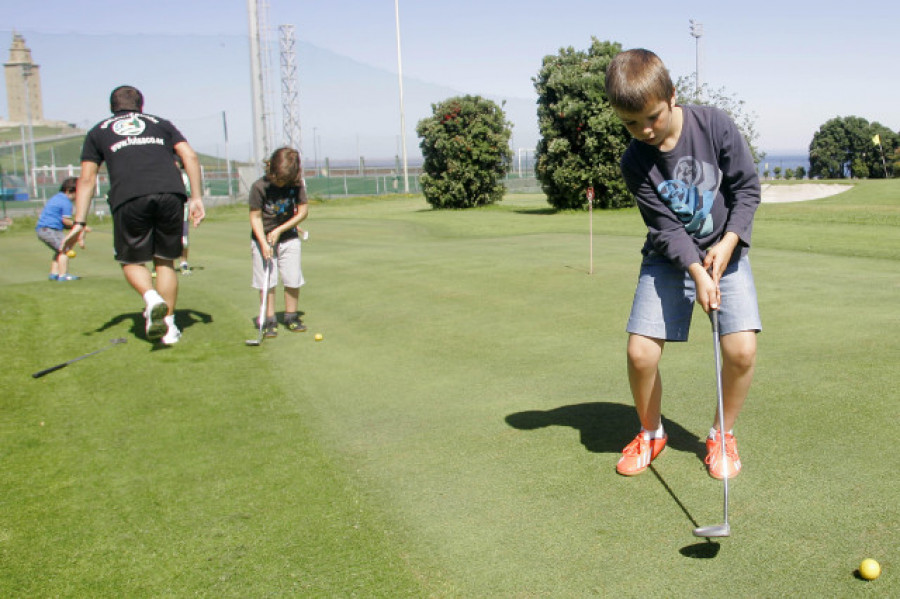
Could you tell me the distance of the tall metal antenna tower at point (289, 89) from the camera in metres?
48.9

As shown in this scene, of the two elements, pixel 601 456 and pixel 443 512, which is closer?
pixel 443 512

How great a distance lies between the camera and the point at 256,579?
286 cm

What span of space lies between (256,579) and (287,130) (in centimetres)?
5074

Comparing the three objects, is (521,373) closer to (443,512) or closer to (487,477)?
(487,477)

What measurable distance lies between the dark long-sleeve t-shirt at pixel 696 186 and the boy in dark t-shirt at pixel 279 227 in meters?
4.45

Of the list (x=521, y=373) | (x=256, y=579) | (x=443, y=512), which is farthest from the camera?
(x=521, y=373)

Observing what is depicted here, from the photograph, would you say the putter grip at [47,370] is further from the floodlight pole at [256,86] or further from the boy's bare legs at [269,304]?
the floodlight pole at [256,86]

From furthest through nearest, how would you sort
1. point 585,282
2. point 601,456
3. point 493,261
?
point 493,261, point 585,282, point 601,456

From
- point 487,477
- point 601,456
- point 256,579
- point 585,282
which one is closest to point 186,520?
point 256,579

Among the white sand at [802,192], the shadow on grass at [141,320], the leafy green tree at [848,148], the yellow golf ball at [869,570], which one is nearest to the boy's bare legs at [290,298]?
the shadow on grass at [141,320]

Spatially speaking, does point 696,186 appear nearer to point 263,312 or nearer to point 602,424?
point 602,424

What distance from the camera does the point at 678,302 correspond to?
145 inches

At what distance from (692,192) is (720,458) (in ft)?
4.02

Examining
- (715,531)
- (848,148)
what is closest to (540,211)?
(715,531)
